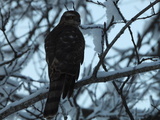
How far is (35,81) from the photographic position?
4.84 meters

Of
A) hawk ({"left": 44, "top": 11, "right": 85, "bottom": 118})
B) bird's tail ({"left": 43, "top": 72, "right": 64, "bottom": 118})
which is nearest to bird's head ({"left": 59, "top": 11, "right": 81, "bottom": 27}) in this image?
hawk ({"left": 44, "top": 11, "right": 85, "bottom": 118})

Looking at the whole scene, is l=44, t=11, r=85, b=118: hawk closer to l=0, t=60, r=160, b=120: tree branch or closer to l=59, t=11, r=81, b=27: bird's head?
l=0, t=60, r=160, b=120: tree branch

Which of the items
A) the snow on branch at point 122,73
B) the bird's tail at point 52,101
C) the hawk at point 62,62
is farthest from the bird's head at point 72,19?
the snow on branch at point 122,73

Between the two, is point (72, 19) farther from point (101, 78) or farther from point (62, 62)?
point (101, 78)

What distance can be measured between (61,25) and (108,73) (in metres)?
1.73

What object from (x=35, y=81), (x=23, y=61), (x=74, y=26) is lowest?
(x=35, y=81)

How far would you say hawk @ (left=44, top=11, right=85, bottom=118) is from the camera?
3.57m

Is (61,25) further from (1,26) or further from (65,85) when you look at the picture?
(65,85)

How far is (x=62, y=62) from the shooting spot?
12.3ft

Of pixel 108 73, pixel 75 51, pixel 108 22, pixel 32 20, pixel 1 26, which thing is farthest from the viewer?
pixel 32 20

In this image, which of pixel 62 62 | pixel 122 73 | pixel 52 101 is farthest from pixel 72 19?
pixel 122 73

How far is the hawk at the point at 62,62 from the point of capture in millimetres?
3574

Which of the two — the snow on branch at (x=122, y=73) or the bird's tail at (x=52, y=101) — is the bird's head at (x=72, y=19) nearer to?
the bird's tail at (x=52, y=101)

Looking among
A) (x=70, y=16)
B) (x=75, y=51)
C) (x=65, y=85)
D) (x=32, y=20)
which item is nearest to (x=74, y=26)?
(x=70, y=16)
